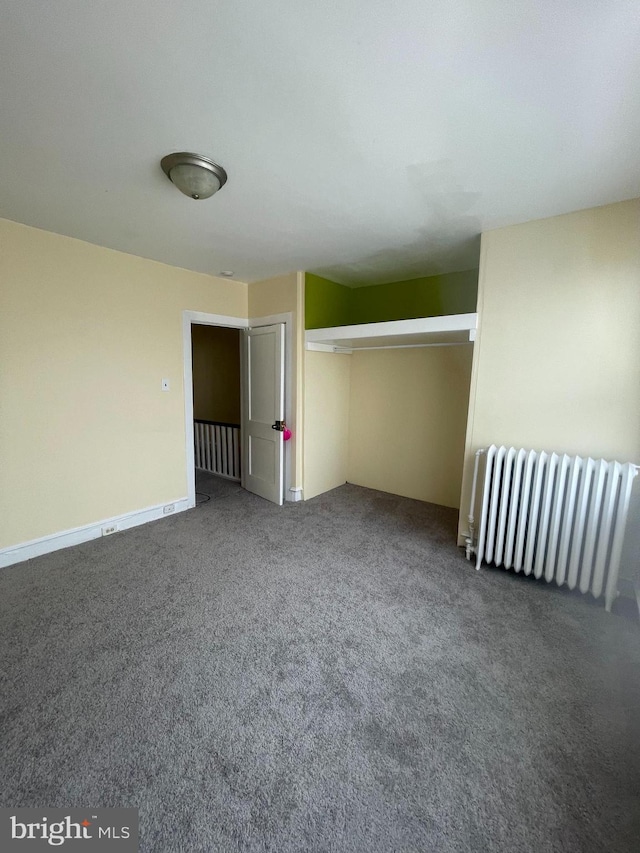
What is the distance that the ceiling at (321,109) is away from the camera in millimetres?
1093

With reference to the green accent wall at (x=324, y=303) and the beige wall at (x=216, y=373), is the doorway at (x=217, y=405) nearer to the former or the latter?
the beige wall at (x=216, y=373)

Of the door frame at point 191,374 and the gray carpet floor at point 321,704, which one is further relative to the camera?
the door frame at point 191,374

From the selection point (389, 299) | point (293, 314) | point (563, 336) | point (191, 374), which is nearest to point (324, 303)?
point (293, 314)

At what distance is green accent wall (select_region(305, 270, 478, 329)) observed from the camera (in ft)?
12.0

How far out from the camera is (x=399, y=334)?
9.86ft

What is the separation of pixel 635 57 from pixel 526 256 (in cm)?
133

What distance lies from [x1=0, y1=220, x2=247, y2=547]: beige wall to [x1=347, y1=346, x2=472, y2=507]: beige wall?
2.12m

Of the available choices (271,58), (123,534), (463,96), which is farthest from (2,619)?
(463,96)

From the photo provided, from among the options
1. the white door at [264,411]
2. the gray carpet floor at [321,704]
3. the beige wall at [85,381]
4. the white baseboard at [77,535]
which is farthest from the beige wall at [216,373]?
the gray carpet floor at [321,704]

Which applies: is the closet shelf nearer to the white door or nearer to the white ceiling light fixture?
the white door

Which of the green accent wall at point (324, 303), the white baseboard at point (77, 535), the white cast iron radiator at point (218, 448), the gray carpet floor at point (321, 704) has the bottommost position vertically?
the gray carpet floor at point (321, 704)

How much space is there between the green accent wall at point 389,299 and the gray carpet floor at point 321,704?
260 cm

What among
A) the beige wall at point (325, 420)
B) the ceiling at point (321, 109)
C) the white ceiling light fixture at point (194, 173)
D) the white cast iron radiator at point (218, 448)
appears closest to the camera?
the ceiling at point (321, 109)

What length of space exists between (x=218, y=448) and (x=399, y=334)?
3.16 metres
